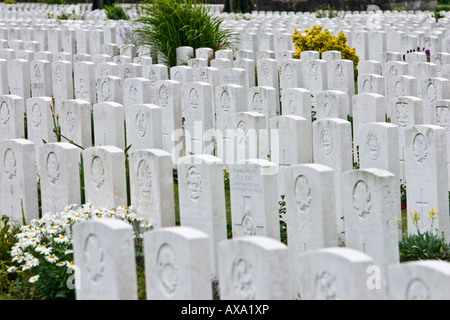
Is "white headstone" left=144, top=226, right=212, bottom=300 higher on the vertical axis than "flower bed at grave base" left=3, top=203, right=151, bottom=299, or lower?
higher

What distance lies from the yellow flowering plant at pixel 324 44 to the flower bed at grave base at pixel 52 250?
23.3ft

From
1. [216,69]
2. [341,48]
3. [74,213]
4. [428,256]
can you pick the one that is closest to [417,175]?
[428,256]

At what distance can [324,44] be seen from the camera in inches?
504

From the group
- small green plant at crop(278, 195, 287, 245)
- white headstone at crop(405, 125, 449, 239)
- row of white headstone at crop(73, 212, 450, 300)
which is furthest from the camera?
small green plant at crop(278, 195, 287, 245)

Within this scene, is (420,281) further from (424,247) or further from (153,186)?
(153,186)

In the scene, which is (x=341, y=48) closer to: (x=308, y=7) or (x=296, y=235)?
(x=296, y=235)

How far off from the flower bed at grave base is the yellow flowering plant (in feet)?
23.3

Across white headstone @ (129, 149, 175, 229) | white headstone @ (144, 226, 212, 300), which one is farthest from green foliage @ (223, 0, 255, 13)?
white headstone @ (144, 226, 212, 300)

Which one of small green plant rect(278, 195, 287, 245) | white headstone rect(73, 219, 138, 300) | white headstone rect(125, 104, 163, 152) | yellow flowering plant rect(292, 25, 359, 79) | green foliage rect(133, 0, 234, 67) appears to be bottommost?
small green plant rect(278, 195, 287, 245)

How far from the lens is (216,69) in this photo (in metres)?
10.1

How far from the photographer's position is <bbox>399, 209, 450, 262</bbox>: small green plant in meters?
6.00

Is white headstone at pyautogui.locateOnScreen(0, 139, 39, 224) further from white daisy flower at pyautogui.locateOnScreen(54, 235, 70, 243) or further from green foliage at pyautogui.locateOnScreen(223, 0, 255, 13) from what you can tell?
green foliage at pyautogui.locateOnScreen(223, 0, 255, 13)
